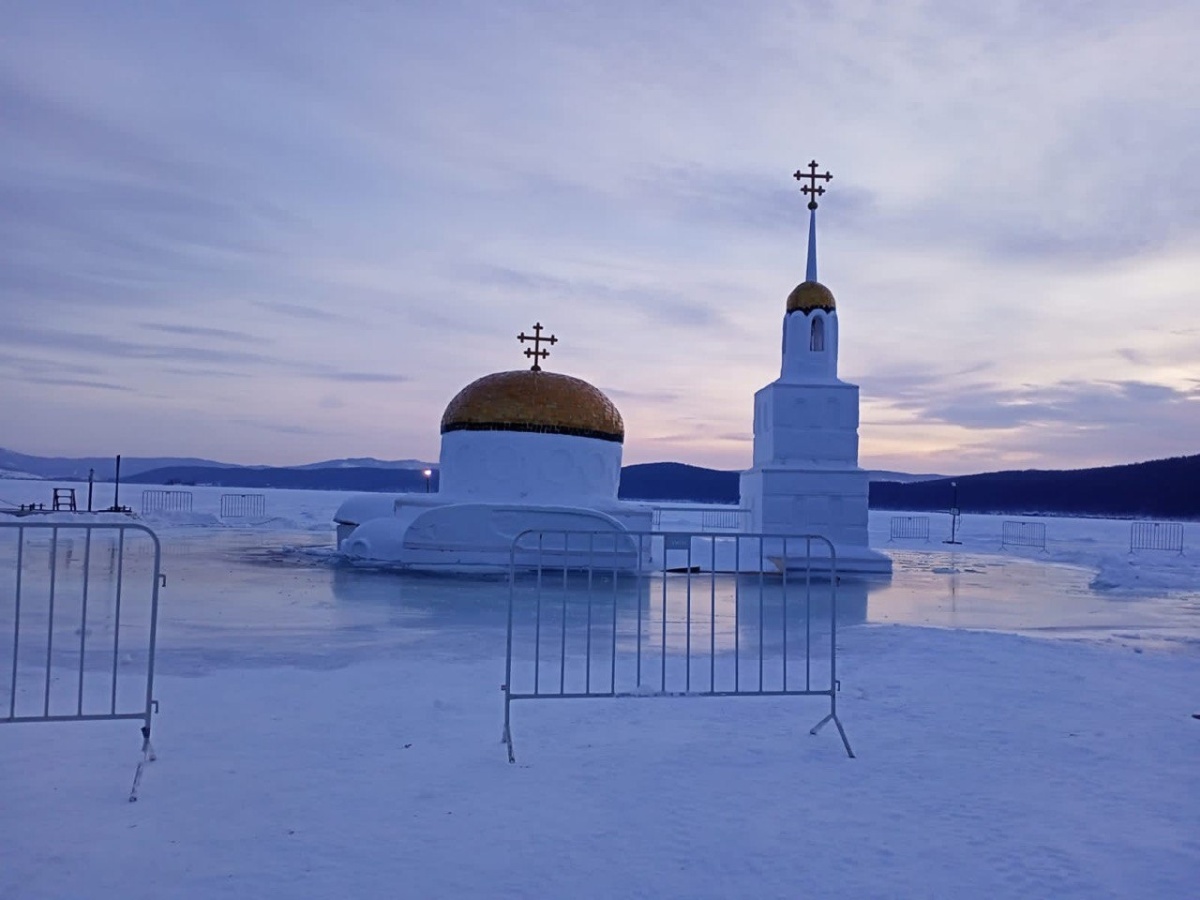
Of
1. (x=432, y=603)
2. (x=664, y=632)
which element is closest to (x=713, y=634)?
(x=664, y=632)

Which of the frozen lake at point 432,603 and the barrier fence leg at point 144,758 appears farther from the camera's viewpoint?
the frozen lake at point 432,603

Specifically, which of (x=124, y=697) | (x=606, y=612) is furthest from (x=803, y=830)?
(x=606, y=612)

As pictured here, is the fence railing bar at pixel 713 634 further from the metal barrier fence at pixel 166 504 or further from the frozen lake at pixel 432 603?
the metal barrier fence at pixel 166 504

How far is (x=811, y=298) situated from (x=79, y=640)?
18514mm

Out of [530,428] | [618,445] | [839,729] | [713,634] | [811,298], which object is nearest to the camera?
[839,729]

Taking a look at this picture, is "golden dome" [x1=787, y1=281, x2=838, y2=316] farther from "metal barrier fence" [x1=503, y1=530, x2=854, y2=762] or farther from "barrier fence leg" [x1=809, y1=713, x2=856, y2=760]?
"barrier fence leg" [x1=809, y1=713, x2=856, y2=760]

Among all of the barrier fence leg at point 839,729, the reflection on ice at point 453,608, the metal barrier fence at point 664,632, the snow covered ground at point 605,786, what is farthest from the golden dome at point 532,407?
the barrier fence leg at point 839,729

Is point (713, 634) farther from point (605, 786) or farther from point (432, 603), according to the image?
point (432, 603)

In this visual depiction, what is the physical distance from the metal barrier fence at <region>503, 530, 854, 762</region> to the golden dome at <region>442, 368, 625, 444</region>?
3.89 meters

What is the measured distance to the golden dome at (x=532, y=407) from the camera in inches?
872

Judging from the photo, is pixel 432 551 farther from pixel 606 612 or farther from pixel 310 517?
pixel 310 517

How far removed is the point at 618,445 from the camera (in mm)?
23594

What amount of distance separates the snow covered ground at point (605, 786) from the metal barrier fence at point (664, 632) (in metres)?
0.33

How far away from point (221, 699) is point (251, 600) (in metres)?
6.38
